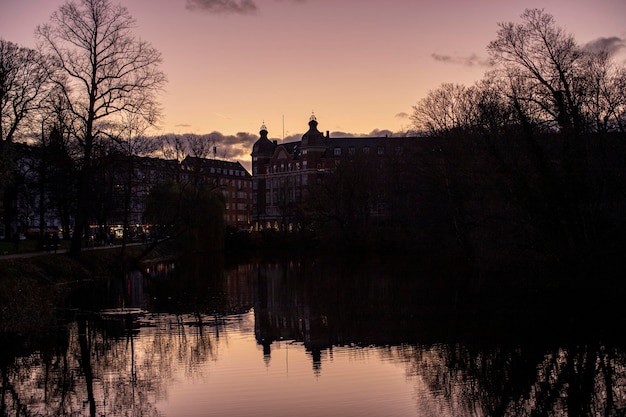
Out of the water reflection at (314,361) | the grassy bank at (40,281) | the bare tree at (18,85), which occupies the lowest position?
the water reflection at (314,361)

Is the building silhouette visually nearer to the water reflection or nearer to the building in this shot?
the building

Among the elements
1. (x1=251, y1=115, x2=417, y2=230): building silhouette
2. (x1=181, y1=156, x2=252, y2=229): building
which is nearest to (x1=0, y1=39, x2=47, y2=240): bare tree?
(x1=251, y1=115, x2=417, y2=230): building silhouette

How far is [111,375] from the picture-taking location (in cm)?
1616

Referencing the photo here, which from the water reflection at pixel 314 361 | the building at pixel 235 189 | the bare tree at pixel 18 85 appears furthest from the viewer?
the building at pixel 235 189

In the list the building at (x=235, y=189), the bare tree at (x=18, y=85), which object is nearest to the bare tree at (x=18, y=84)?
the bare tree at (x=18, y=85)

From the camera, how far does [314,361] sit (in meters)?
17.5

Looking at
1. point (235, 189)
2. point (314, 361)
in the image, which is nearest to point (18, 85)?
point (314, 361)

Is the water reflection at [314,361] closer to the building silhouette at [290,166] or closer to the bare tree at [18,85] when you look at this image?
the bare tree at [18,85]

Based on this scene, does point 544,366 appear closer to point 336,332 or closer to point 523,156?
point 336,332

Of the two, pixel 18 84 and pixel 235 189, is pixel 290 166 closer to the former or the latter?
pixel 235 189

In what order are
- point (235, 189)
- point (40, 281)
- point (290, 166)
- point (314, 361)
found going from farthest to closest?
point (235, 189)
point (290, 166)
point (40, 281)
point (314, 361)

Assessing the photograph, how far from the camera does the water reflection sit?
13.7 meters

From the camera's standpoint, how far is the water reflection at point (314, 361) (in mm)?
13656

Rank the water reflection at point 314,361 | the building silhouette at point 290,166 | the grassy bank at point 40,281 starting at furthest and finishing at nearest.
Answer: the building silhouette at point 290,166
the grassy bank at point 40,281
the water reflection at point 314,361
